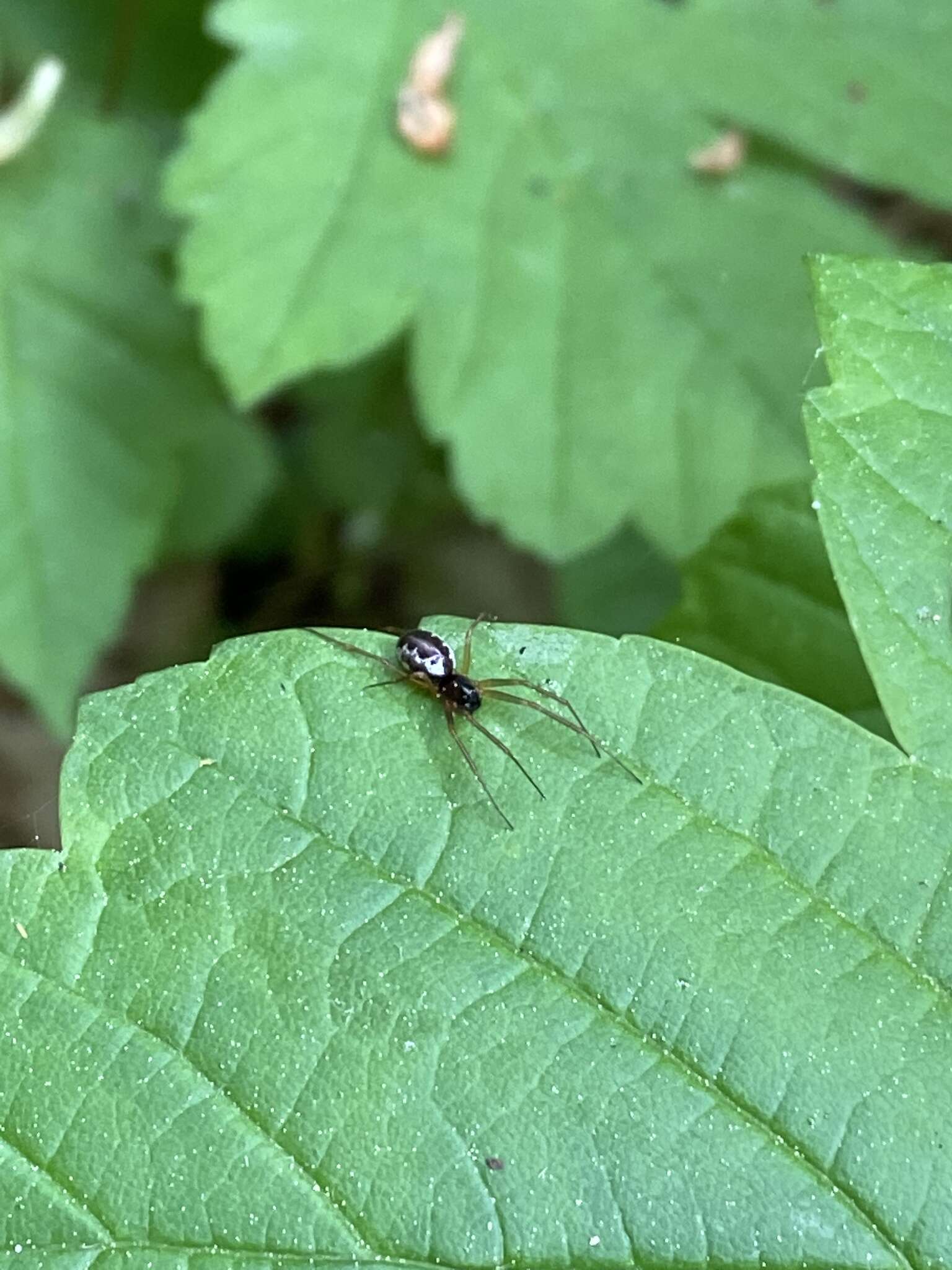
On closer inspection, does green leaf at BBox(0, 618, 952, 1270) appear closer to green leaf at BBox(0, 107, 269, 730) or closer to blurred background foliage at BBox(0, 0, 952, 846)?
blurred background foliage at BBox(0, 0, 952, 846)

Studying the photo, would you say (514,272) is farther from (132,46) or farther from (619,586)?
(132,46)

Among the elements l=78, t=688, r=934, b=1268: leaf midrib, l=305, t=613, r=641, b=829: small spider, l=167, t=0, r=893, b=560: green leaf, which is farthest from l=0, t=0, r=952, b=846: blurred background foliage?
l=78, t=688, r=934, b=1268: leaf midrib

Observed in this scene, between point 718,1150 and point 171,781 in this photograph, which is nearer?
point 718,1150

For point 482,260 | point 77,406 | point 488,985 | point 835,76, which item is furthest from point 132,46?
point 488,985

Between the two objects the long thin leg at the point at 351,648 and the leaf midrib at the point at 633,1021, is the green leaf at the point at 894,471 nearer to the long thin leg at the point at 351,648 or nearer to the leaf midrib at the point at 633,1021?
the leaf midrib at the point at 633,1021

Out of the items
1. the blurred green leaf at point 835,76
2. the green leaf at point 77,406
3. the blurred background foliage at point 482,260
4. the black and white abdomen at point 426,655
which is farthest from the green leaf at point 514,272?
the black and white abdomen at point 426,655

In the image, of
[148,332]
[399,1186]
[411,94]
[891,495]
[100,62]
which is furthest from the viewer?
[100,62]

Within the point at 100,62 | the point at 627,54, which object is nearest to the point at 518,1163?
the point at 627,54

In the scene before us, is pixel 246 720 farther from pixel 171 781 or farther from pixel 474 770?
pixel 474 770
